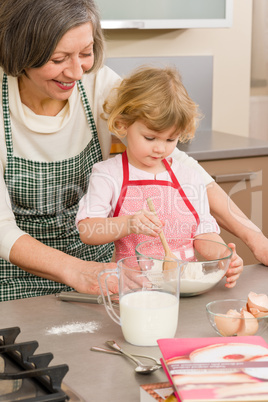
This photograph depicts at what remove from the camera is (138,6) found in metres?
2.66

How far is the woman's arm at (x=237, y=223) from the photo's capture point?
154 cm

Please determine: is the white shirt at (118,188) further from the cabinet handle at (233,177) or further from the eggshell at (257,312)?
the cabinet handle at (233,177)

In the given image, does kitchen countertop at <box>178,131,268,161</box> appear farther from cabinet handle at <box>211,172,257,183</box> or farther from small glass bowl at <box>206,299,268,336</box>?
small glass bowl at <box>206,299,268,336</box>

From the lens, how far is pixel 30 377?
34.1 inches

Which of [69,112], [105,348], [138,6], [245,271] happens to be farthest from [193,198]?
[138,6]

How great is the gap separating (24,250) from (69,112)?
1.51 feet

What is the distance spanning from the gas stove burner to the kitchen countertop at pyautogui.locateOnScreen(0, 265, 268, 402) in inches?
2.3

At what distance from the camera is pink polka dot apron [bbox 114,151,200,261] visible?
163cm

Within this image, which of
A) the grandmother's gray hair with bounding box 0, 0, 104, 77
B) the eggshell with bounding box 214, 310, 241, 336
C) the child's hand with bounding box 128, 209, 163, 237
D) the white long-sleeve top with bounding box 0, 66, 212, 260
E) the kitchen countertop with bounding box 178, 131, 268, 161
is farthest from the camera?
the kitchen countertop with bounding box 178, 131, 268, 161

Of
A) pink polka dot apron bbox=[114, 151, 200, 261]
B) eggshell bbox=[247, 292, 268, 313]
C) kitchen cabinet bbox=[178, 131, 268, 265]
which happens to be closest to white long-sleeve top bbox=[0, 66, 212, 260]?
pink polka dot apron bbox=[114, 151, 200, 261]

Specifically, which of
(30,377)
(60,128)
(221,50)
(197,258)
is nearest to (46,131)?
(60,128)

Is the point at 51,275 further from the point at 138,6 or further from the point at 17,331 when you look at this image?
the point at 138,6

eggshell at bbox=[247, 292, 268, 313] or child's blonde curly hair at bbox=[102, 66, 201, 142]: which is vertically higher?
child's blonde curly hair at bbox=[102, 66, 201, 142]

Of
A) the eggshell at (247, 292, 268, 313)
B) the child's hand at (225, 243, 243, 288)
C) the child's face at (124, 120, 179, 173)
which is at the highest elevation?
the child's face at (124, 120, 179, 173)
